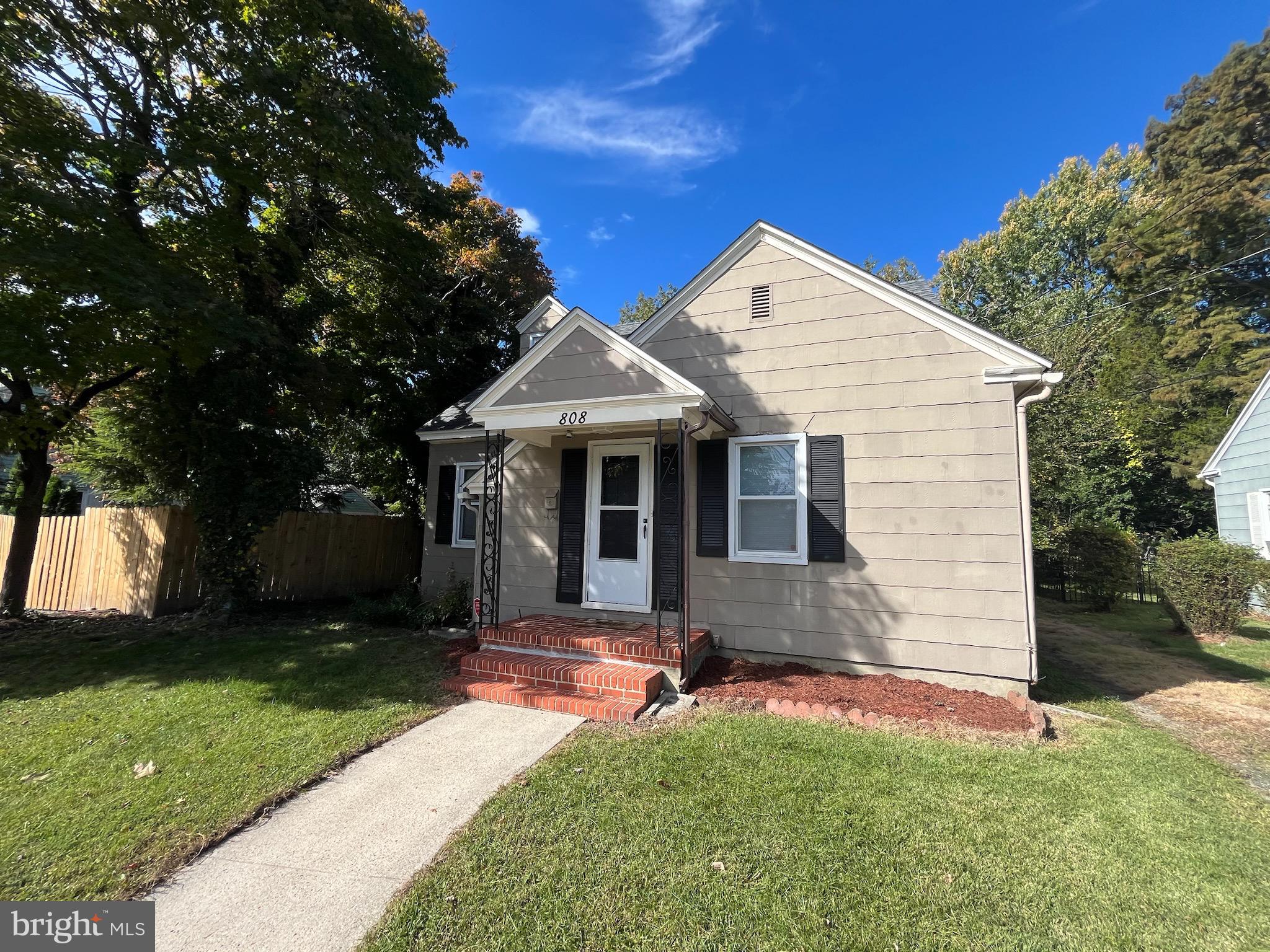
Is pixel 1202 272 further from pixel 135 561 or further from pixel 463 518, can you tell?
pixel 135 561

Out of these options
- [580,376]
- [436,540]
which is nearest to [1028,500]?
[580,376]

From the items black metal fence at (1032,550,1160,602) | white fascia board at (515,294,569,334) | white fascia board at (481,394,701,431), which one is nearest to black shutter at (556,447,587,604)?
white fascia board at (481,394,701,431)

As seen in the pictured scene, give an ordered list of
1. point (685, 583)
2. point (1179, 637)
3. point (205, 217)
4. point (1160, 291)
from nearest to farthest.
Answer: point (685, 583) → point (205, 217) → point (1179, 637) → point (1160, 291)

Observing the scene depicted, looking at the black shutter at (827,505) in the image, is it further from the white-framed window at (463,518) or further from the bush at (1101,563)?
the bush at (1101,563)

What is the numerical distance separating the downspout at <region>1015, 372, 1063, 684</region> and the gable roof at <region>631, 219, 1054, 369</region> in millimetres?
261

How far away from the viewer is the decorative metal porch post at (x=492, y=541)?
6758 mm

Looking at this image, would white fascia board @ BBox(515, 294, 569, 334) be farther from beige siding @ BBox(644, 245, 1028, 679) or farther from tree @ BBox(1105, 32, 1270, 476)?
tree @ BBox(1105, 32, 1270, 476)

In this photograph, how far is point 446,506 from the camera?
411 inches

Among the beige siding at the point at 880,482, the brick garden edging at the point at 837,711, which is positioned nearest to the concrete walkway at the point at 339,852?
Answer: the brick garden edging at the point at 837,711

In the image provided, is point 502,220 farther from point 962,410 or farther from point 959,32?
point 962,410

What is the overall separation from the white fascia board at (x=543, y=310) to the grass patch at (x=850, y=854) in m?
7.38

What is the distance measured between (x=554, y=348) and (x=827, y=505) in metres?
3.87

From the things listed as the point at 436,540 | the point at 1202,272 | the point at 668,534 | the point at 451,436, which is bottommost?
the point at 436,540

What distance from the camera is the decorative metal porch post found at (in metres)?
6.76
